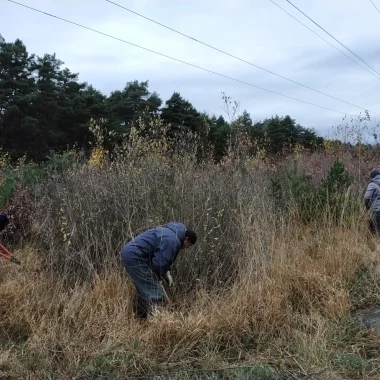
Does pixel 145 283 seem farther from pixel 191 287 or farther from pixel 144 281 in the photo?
pixel 191 287

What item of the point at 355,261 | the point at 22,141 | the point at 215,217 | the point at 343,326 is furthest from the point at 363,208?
the point at 22,141

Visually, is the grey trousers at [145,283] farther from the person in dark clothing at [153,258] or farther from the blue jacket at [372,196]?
the blue jacket at [372,196]

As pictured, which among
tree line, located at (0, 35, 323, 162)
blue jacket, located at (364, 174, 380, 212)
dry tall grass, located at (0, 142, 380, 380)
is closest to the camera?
dry tall grass, located at (0, 142, 380, 380)

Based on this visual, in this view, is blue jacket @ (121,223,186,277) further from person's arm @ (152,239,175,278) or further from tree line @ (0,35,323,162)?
tree line @ (0,35,323,162)

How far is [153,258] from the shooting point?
5121 millimetres

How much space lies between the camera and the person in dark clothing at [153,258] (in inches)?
199

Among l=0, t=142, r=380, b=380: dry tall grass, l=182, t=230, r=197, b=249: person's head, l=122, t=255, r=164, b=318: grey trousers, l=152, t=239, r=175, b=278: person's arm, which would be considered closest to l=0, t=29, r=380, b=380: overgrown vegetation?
l=0, t=142, r=380, b=380: dry tall grass

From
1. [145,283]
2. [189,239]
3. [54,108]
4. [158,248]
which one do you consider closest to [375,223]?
[189,239]

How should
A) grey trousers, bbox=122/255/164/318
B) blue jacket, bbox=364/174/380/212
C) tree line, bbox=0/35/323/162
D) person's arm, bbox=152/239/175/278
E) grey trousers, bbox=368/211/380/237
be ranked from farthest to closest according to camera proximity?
tree line, bbox=0/35/323/162 < blue jacket, bbox=364/174/380/212 < grey trousers, bbox=368/211/380/237 < grey trousers, bbox=122/255/164/318 < person's arm, bbox=152/239/175/278

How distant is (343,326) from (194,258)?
6.06 feet

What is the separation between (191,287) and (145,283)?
751 millimetres

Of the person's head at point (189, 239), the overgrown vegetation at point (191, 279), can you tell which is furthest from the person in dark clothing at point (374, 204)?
the person's head at point (189, 239)

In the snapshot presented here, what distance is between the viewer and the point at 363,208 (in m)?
8.12

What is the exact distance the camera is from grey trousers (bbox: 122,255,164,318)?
5129 millimetres
